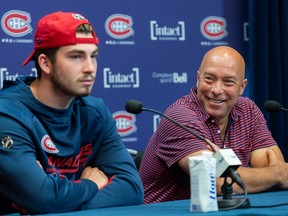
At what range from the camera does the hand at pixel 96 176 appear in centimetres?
284

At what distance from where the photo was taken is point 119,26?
4953mm

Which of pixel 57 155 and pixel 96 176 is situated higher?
pixel 57 155

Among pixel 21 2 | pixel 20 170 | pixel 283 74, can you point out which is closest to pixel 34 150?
pixel 20 170

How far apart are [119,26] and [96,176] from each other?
2.24 metres

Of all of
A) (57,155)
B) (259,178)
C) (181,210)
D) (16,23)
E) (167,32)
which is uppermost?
(16,23)

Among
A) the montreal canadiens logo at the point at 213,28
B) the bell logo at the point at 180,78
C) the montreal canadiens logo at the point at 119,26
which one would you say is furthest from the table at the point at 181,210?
the montreal canadiens logo at the point at 213,28

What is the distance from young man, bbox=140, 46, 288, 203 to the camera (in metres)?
3.24

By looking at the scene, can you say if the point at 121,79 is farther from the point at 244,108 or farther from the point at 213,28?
the point at 244,108

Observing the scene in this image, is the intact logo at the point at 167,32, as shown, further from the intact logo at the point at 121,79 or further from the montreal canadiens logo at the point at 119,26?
the intact logo at the point at 121,79

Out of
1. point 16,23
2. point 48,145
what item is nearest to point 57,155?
point 48,145

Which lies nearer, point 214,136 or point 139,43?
point 214,136

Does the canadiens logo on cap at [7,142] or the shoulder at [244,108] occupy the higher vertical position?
the canadiens logo on cap at [7,142]

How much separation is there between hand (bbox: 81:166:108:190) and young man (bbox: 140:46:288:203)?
438 mm

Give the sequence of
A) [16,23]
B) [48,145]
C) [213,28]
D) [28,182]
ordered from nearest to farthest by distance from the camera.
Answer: [28,182] → [48,145] → [16,23] → [213,28]
